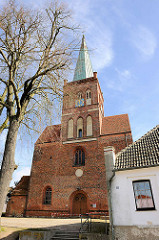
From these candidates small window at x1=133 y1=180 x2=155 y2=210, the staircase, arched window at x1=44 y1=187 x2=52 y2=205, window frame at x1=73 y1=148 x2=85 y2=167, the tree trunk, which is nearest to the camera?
the tree trunk

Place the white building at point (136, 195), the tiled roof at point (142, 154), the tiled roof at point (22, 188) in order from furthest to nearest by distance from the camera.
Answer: the tiled roof at point (22, 188) → the tiled roof at point (142, 154) → the white building at point (136, 195)

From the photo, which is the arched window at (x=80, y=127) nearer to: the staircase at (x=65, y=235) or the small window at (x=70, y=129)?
the small window at (x=70, y=129)

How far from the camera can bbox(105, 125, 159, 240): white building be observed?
308 inches

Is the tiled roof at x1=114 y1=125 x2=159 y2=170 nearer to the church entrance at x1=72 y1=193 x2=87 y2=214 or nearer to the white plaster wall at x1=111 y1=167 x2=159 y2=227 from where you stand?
the white plaster wall at x1=111 y1=167 x2=159 y2=227

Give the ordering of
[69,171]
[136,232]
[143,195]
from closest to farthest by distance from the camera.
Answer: [136,232] → [143,195] → [69,171]

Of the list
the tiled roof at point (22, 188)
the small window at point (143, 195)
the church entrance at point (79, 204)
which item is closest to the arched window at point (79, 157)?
the church entrance at point (79, 204)

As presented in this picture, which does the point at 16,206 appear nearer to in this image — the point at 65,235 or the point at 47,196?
the point at 47,196

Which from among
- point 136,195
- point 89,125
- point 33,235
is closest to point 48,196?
point 89,125

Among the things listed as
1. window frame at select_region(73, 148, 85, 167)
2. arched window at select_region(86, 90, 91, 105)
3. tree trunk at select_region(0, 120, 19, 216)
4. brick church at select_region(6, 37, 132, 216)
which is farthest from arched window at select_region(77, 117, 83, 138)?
tree trunk at select_region(0, 120, 19, 216)

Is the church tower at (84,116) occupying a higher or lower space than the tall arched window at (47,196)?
higher

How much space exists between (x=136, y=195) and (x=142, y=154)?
7.49 feet

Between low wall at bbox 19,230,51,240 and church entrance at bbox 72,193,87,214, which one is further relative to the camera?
church entrance at bbox 72,193,87,214

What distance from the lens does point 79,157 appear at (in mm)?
18766

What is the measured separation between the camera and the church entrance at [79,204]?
53.8 ft
